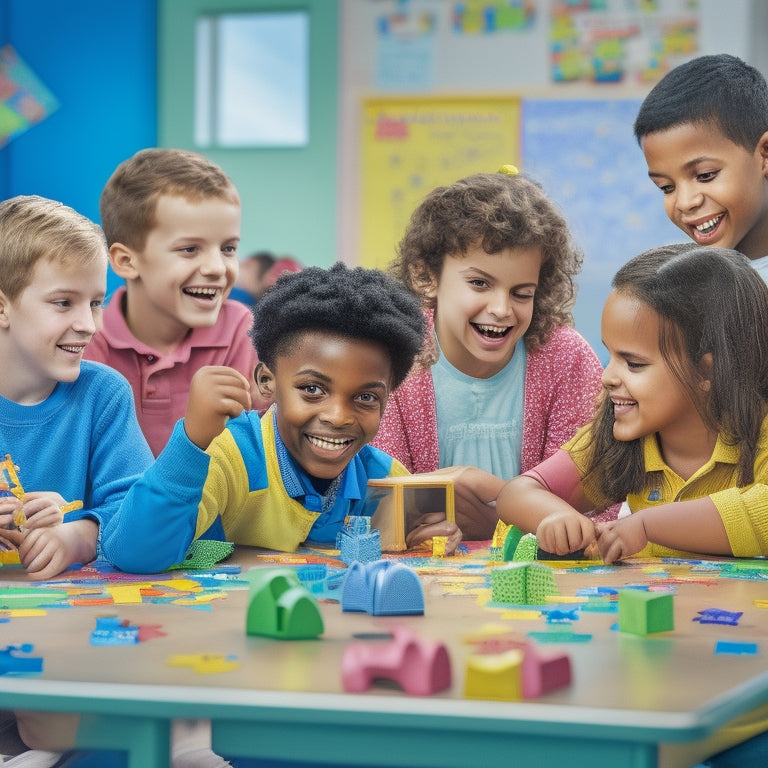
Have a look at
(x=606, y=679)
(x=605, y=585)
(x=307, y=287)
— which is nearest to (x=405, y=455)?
(x=307, y=287)

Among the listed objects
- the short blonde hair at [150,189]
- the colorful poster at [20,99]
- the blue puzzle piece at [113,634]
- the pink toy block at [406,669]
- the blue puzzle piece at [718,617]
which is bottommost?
the blue puzzle piece at [718,617]

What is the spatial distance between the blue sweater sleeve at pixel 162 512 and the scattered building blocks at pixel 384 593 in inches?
15.2

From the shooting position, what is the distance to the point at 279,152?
680 centimetres

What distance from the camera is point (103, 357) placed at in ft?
8.18

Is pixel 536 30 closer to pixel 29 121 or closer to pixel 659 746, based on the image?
pixel 29 121

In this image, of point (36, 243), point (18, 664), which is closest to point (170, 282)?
point (36, 243)

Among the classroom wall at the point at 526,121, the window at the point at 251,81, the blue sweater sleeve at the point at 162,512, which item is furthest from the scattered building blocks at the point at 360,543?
the window at the point at 251,81

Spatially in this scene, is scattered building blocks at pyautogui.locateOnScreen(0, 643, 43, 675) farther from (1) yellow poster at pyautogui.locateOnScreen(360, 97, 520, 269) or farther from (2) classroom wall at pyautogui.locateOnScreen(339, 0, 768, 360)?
(1) yellow poster at pyautogui.locateOnScreen(360, 97, 520, 269)

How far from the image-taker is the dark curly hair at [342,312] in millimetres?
1754

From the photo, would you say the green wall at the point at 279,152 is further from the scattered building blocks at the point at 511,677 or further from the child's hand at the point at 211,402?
the scattered building blocks at the point at 511,677

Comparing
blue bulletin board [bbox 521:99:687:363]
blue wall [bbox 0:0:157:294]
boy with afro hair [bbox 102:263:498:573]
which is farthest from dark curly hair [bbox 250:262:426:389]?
blue wall [bbox 0:0:157:294]

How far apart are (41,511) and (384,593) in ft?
2.01

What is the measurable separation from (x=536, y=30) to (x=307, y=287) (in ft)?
16.1

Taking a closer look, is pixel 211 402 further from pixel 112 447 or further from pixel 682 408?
pixel 682 408
